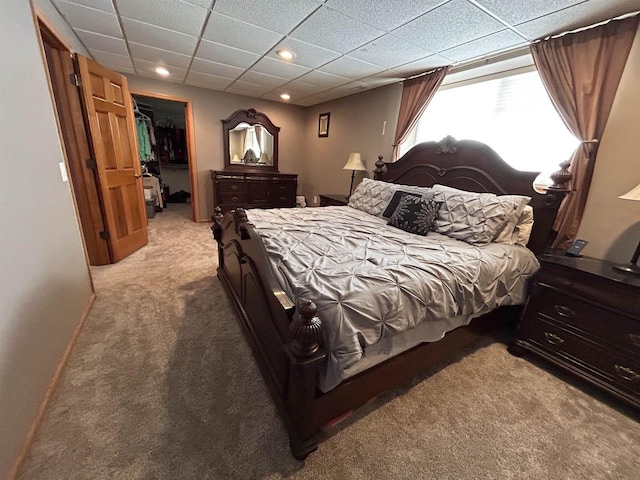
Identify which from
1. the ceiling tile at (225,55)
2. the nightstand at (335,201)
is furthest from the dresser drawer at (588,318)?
the ceiling tile at (225,55)

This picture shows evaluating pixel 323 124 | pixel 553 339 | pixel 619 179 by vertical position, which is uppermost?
pixel 323 124

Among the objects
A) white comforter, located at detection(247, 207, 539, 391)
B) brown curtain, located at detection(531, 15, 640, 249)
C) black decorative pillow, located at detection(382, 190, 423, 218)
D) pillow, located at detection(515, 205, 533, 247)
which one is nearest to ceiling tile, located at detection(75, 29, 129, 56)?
white comforter, located at detection(247, 207, 539, 391)

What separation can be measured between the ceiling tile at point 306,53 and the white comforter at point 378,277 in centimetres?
163

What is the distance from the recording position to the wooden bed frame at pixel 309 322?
3.48 feet

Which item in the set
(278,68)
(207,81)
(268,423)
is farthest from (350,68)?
(268,423)

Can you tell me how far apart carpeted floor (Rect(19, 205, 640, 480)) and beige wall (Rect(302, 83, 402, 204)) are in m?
2.85

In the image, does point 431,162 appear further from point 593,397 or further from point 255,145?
point 255,145

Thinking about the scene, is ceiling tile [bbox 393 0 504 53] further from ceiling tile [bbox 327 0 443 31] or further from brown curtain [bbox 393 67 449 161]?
brown curtain [bbox 393 67 449 161]

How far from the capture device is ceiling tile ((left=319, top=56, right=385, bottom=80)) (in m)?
2.75

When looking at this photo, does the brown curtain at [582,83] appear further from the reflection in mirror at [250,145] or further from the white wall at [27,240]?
the reflection in mirror at [250,145]

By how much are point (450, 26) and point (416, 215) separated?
1.38 m

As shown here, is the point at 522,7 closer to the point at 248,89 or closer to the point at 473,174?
the point at 473,174

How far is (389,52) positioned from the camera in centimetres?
246

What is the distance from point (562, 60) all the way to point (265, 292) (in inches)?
105
